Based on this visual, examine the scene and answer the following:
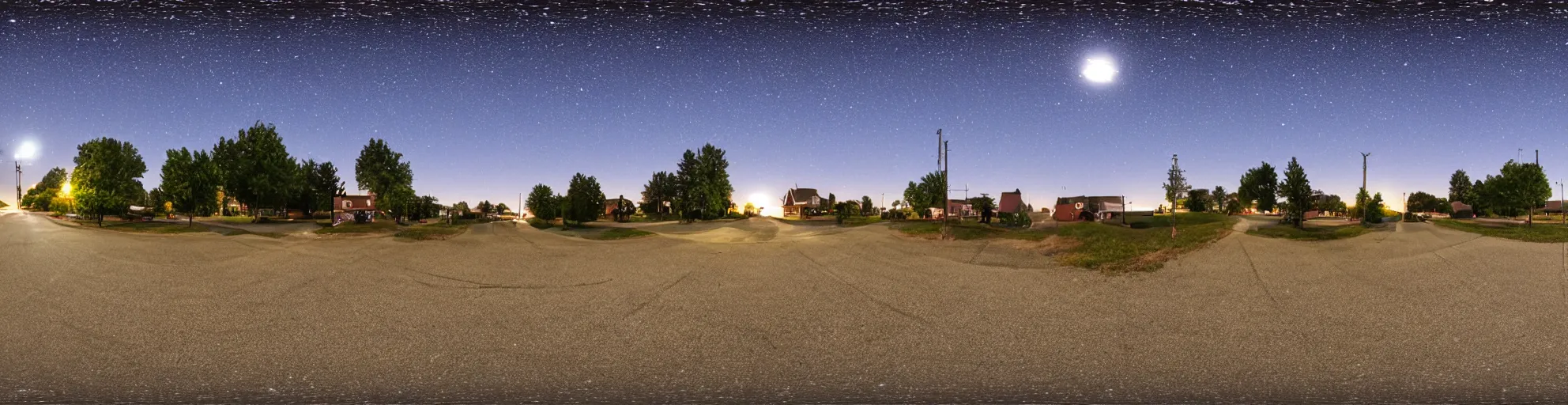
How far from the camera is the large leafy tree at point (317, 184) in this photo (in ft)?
8.64

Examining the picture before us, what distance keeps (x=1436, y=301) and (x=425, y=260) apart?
624 cm

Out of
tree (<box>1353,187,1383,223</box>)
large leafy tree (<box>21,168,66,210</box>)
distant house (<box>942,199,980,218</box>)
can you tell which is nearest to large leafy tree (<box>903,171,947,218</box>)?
distant house (<box>942,199,980,218</box>)

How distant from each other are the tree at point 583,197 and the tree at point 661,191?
29 cm

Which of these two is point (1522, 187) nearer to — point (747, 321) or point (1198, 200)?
point (1198, 200)

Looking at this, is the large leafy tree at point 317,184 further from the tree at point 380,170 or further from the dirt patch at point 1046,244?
the dirt patch at point 1046,244

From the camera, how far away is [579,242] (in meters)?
3.35

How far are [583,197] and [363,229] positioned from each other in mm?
1277

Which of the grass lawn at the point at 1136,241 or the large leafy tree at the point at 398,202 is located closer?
the large leafy tree at the point at 398,202

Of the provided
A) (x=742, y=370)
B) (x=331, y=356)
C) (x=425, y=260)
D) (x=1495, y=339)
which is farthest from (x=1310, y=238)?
(x=331, y=356)

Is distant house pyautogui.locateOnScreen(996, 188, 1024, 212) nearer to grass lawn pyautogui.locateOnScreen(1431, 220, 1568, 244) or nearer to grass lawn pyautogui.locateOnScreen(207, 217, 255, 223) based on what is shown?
grass lawn pyautogui.locateOnScreen(1431, 220, 1568, 244)

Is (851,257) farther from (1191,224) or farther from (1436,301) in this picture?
(1436,301)

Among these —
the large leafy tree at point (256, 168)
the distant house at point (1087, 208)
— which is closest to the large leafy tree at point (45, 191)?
the large leafy tree at point (256, 168)

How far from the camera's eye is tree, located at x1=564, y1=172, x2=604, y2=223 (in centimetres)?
291

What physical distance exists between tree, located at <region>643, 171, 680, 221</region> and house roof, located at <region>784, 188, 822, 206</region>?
70 cm
